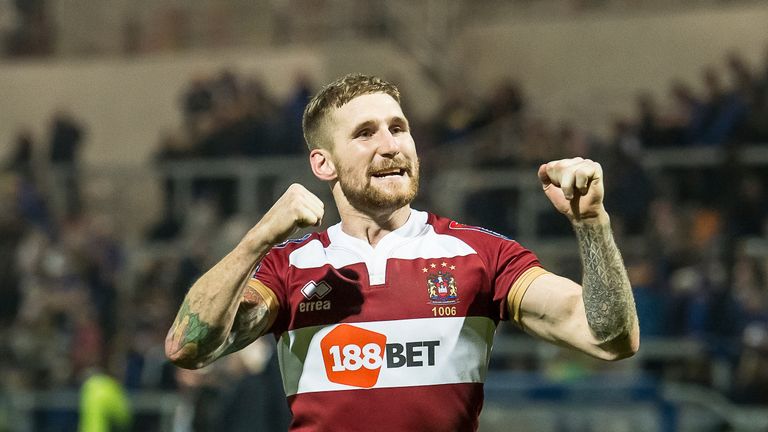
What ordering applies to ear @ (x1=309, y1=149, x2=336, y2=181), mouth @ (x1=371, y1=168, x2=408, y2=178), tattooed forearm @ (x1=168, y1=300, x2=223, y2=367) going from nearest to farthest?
tattooed forearm @ (x1=168, y1=300, x2=223, y2=367) < mouth @ (x1=371, y1=168, x2=408, y2=178) < ear @ (x1=309, y1=149, x2=336, y2=181)

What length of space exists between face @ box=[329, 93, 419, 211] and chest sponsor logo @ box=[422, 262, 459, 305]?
0.71ft

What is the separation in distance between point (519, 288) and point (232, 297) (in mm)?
806

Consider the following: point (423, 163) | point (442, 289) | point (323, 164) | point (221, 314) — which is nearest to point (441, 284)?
point (442, 289)

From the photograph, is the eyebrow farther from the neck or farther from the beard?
the neck

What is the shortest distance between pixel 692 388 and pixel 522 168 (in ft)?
9.83

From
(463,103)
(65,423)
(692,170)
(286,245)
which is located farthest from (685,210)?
(286,245)

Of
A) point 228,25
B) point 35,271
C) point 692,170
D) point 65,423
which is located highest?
point 228,25

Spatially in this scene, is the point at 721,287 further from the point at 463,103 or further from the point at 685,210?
the point at 463,103

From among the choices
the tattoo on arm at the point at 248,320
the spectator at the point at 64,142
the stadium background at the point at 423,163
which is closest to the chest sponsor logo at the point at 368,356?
the tattoo on arm at the point at 248,320

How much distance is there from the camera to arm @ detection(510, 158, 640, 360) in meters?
3.62

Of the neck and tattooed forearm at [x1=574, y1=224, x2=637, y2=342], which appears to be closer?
tattooed forearm at [x1=574, y1=224, x2=637, y2=342]

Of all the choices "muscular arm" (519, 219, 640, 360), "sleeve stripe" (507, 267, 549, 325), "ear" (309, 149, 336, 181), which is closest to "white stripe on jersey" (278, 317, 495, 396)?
"sleeve stripe" (507, 267, 549, 325)

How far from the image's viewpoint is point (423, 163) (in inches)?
519

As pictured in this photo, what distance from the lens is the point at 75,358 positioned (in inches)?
551
